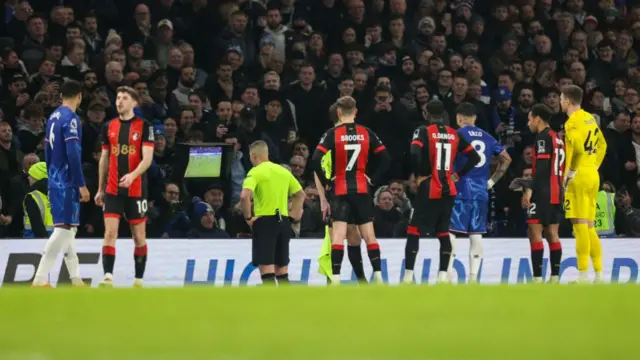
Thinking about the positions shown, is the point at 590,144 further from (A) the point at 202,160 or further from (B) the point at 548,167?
(A) the point at 202,160

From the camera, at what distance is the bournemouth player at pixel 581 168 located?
44.3 feet

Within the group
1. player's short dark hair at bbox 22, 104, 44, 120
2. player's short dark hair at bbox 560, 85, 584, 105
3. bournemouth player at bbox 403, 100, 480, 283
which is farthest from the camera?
player's short dark hair at bbox 22, 104, 44, 120

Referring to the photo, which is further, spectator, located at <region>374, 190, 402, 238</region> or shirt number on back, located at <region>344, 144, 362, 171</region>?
spectator, located at <region>374, 190, 402, 238</region>

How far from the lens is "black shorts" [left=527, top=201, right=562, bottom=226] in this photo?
1403cm

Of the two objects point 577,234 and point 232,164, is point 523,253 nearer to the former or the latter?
point 577,234

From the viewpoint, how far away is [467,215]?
14141 mm

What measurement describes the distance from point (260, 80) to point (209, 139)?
5.38 ft

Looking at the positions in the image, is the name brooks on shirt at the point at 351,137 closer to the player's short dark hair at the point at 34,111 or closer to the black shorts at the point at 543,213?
the black shorts at the point at 543,213

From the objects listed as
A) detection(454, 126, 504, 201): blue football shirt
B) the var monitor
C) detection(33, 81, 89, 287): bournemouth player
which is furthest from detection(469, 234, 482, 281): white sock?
detection(33, 81, 89, 287): bournemouth player

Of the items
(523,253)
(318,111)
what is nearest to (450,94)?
(318,111)

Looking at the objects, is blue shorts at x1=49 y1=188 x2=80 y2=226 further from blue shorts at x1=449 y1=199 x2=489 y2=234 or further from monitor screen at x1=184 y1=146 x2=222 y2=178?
blue shorts at x1=449 y1=199 x2=489 y2=234

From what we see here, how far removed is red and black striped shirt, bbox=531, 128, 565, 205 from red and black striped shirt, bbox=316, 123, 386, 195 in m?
2.01

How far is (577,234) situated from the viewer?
44.9 ft

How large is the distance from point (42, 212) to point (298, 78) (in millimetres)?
4736
